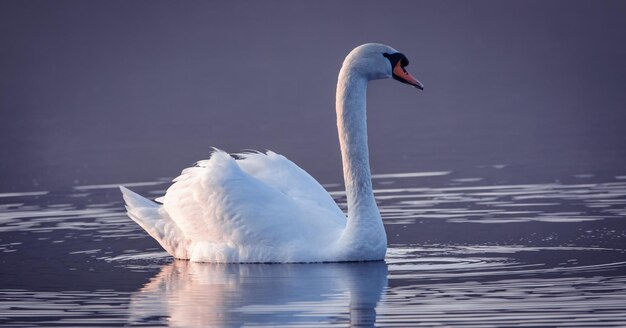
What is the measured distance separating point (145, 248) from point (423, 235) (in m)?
2.37

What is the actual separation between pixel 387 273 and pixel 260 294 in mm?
1219

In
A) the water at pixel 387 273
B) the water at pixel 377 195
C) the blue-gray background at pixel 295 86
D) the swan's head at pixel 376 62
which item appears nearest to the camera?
the water at pixel 387 273

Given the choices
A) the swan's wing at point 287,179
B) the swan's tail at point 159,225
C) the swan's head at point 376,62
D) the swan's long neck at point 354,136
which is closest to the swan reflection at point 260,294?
the swan's tail at point 159,225

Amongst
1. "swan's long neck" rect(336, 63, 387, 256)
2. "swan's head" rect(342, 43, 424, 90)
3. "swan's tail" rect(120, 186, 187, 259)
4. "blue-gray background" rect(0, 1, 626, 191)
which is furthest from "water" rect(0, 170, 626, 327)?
"blue-gray background" rect(0, 1, 626, 191)

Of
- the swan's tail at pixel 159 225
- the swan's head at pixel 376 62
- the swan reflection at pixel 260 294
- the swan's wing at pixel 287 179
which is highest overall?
the swan's head at pixel 376 62

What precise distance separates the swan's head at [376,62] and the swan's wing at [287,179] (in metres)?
1.14

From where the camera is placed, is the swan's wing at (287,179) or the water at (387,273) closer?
the water at (387,273)

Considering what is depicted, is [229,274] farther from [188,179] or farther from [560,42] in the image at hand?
[560,42]

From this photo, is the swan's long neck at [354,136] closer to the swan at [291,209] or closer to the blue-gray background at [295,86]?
the swan at [291,209]

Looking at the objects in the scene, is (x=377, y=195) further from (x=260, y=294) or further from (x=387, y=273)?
(x=260, y=294)

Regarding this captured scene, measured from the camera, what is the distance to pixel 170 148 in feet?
96.1

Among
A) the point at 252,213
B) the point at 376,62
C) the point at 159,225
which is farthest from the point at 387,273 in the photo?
the point at 159,225

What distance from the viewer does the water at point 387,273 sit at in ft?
37.8

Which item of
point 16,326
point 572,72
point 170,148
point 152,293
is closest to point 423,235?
point 152,293
